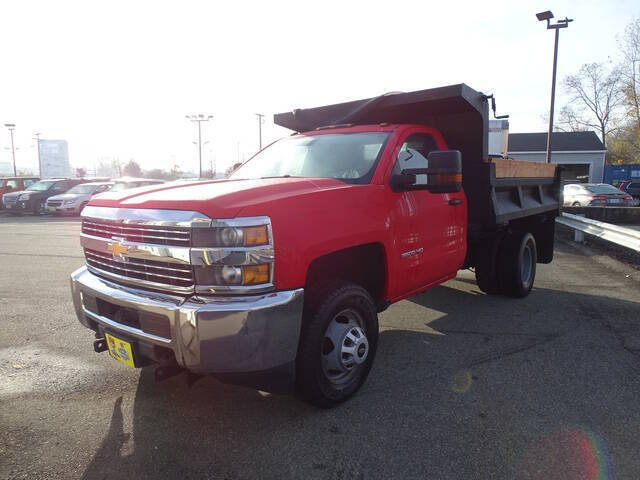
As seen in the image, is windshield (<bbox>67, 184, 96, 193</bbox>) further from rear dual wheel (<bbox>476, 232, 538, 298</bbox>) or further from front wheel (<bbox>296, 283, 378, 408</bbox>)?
front wheel (<bbox>296, 283, 378, 408</bbox>)

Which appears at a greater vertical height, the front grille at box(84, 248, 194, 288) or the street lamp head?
the street lamp head

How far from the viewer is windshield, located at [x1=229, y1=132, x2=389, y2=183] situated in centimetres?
373

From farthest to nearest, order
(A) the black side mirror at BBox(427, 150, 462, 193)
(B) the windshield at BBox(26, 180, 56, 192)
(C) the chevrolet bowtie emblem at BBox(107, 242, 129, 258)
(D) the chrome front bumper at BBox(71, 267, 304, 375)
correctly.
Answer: (B) the windshield at BBox(26, 180, 56, 192) < (A) the black side mirror at BBox(427, 150, 462, 193) < (C) the chevrolet bowtie emblem at BBox(107, 242, 129, 258) < (D) the chrome front bumper at BBox(71, 267, 304, 375)

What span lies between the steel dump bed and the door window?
1.43 feet

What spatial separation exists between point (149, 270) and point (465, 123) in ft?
12.1

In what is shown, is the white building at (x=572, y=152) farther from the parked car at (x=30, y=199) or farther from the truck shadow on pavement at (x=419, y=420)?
the truck shadow on pavement at (x=419, y=420)

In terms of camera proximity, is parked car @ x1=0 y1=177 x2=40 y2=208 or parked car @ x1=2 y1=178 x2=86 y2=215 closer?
parked car @ x1=2 y1=178 x2=86 y2=215

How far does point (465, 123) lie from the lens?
494 cm

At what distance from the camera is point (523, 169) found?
568 cm

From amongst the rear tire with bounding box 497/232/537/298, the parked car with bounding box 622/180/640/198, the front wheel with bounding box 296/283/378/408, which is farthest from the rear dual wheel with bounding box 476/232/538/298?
the parked car with bounding box 622/180/640/198

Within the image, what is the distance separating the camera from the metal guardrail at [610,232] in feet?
23.2

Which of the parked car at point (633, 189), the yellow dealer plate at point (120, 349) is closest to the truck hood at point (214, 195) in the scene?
the yellow dealer plate at point (120, 349)

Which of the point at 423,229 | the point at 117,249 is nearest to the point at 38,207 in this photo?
the point at 117,249

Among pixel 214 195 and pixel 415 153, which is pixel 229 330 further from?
pixel 415 153
